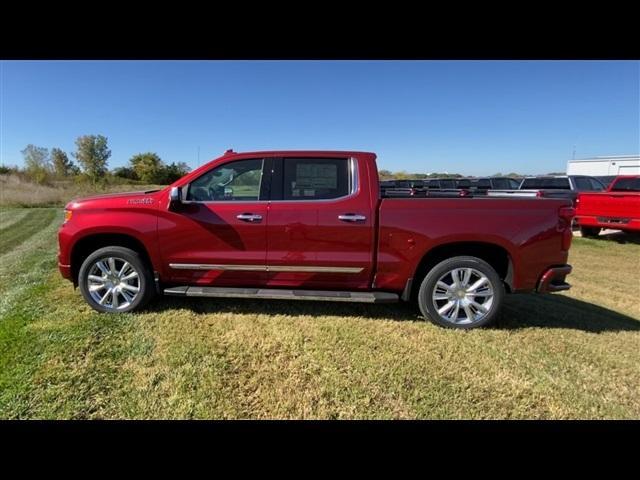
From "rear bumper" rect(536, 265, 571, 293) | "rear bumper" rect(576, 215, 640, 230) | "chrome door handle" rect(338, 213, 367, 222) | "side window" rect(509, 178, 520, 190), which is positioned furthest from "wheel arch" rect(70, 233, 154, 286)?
"side window" rect(509, 178, 520, 190)

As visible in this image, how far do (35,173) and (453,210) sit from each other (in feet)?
137

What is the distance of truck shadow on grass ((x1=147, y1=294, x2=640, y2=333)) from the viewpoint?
396 centimetres

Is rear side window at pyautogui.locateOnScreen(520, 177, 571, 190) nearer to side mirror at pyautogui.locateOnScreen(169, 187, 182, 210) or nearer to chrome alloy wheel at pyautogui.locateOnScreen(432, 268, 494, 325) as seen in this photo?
chrome alloy wheel at pyautogui.locateOnScreen(432, 268, 494, 325)

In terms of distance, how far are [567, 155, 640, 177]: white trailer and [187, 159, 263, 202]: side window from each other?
133 ft

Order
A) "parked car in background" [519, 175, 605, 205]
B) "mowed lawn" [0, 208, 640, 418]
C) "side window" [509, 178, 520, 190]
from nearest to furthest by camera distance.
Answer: "mowed lawn" [0, 208, 640, 418] → "parked car in background" [519, 175, 605, 205] → "side window" [509, 178, 520, 190]

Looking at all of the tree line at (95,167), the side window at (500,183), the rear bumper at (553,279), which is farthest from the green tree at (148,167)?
the rear bumper at (553,279)

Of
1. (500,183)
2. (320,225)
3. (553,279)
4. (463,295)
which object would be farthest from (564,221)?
(500,183)

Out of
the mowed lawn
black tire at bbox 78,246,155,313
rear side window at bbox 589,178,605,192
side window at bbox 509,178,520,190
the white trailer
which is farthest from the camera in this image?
the white trailer

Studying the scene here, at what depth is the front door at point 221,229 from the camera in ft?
12.2

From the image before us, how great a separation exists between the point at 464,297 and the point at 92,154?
139 ft

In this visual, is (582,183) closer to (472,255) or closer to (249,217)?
(472,255)

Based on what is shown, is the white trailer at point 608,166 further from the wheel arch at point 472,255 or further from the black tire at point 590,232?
the wheel arch at point 472,255
